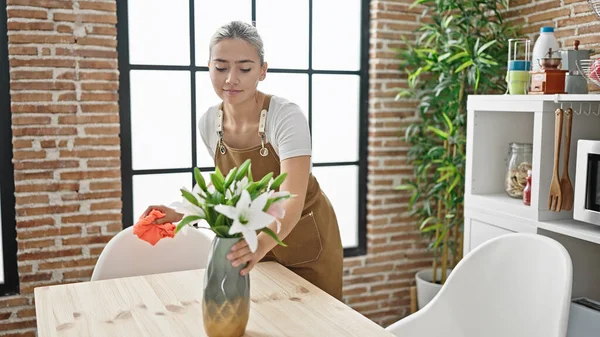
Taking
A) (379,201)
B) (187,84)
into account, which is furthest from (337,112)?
(187,84)

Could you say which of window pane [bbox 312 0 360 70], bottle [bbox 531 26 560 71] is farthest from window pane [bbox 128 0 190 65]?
bottle [bbox 531 26 560 71]

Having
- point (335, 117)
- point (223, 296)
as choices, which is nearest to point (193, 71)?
point (335, 117)

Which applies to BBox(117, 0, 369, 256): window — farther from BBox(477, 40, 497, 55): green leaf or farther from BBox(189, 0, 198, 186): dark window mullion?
BBox(477, 40, 497, 55): green leaf

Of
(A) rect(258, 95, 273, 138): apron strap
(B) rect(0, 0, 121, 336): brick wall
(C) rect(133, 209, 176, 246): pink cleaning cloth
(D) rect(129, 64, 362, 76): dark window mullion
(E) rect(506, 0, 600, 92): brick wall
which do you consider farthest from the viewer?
(D) rect(129, 64, 362, 76): dark window mullion

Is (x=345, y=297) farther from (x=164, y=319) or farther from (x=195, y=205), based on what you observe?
(x=195, y=205)

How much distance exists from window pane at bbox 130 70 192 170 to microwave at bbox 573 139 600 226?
6.66 ft

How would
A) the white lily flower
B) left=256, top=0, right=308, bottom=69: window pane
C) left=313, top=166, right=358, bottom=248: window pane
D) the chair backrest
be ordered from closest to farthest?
the white lily flower, the chair backrest, left=256, top=0, right=308, bottom=69: window pane, left=313, top=166, right=358, bottom=248: window pane

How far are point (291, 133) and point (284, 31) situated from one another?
1808 millimetres

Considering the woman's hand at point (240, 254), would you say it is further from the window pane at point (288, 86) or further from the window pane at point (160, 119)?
the window pane at point (288, 86)

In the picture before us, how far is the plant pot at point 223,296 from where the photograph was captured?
1.43 m

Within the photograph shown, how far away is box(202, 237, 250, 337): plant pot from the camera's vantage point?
4.68 feet

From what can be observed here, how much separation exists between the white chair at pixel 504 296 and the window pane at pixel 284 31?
1.87 m

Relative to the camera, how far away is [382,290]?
3.83 metres

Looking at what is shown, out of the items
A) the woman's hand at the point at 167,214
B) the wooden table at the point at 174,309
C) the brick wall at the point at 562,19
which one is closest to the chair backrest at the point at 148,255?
the wooden table at the point at 174,309
